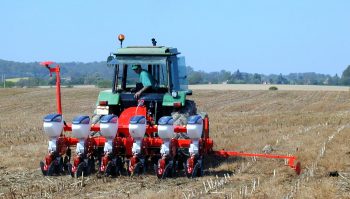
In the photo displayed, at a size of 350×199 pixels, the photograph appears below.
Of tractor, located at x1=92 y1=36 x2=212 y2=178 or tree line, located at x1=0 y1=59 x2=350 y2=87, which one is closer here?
tractor, located at x1=92 y1=36 x2=212 y2=178

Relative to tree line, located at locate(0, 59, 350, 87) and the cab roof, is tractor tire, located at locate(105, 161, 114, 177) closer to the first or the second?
the cab roof

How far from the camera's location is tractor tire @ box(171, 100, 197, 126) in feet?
36.2

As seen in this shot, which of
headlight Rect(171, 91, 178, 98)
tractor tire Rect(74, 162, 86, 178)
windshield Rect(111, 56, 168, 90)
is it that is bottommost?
tractor tire Rect(74, 162, 86, 178)

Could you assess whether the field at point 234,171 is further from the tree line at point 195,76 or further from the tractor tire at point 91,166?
the tree line at point 195,76

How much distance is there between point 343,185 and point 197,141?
2.39 meters

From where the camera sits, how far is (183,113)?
1148 centimetres

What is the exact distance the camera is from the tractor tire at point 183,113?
11.0 m

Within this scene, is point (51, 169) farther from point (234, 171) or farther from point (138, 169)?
point (234, 171)

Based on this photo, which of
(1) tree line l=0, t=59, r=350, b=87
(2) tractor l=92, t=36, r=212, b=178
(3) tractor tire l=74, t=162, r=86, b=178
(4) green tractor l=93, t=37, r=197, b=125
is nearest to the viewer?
(3) tractor tire l=74, t=162, r=86, b=178

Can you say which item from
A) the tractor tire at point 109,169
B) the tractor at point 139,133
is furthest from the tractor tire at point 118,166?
the tractor tire at point 109,169

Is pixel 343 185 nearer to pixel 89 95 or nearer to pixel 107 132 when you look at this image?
pixel 107 132

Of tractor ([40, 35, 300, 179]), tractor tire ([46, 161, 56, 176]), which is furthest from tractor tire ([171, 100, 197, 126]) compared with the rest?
tractor tire ([46, 161, 56, 176])

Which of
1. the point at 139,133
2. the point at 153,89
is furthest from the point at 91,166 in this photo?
the point at 153,89

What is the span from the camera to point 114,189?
8812 millimetres
